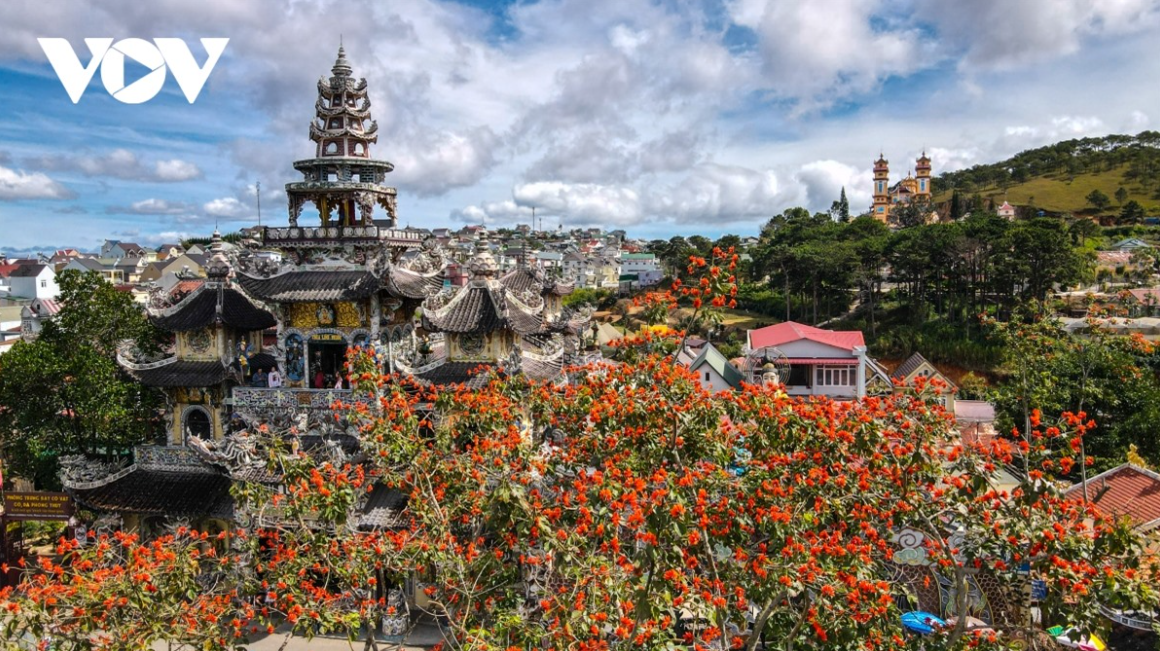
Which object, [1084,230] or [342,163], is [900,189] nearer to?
[1084,230]

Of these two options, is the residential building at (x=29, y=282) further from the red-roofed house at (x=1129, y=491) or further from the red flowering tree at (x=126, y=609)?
the red-roofed house at (x=1129, y=491)

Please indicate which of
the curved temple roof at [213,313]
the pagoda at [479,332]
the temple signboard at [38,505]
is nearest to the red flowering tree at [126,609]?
the pagoda at [479,332]

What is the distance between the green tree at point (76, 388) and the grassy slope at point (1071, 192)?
4382 inches

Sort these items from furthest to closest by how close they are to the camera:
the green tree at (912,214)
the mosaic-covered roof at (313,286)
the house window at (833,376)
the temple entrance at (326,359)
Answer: the green tree at (912,214), the house window at (833,376), the temple entrance at (326,359), the mosaic-covered roof at (313,286)

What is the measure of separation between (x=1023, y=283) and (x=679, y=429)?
5327 centimetres

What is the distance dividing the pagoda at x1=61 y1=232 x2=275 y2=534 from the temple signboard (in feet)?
2.44

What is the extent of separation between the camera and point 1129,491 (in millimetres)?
21234

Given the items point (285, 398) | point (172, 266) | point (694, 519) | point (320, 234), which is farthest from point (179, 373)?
point (172, 266)

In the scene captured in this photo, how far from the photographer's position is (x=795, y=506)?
10797mm

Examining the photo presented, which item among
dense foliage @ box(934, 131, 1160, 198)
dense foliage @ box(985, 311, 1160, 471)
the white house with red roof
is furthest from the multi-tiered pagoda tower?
dense foliage @ box(934, 131, 1160, 198)

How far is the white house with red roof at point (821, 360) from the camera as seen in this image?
43438 mm

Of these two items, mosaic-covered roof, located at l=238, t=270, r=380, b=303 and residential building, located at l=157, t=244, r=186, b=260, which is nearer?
mosaic-covered roof, located at l=238, t=270, r=380, b=303

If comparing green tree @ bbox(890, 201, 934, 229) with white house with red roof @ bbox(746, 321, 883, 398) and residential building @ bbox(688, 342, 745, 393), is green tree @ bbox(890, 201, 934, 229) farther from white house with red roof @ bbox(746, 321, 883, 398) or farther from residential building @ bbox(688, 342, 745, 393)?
residential building @ bbox(688, 342, 745, 393)

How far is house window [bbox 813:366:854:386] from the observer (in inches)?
1738
